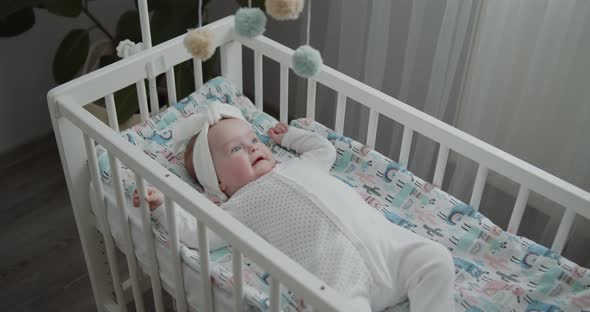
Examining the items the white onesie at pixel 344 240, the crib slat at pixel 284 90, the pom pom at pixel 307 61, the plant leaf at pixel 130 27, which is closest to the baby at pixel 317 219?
the white onesie at pixel 344 240

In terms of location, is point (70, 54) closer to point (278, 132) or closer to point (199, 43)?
point (278, 132)

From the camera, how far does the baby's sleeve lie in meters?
1.56

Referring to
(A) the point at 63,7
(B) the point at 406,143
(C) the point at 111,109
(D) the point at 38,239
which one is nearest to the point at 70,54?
(A) the point at 63,7

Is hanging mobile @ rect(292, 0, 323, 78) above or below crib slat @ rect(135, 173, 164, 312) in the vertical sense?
above

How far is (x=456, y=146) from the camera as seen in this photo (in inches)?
55.1

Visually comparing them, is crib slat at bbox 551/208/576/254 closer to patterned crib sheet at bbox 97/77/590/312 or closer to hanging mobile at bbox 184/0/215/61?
patterned crib sheet at bbox 97/77/590/312

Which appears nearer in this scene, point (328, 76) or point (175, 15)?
point (328, 76)

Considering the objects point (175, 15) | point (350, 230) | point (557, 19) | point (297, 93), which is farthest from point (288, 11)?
point (297, 93)

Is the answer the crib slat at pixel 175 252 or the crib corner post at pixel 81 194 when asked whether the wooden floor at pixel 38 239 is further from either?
the crib slat at pixel 175 252

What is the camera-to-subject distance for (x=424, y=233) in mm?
1457

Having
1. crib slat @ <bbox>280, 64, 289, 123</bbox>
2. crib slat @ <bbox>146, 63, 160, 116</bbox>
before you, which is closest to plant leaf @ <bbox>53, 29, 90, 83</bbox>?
crib slat @ <bbox>146, 63, 160, 116</bbox>

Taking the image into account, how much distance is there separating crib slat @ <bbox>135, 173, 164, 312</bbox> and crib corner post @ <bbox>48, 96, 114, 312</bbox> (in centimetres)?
23

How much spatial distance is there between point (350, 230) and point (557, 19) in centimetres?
77

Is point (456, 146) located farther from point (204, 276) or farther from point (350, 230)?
point (204, 276)
